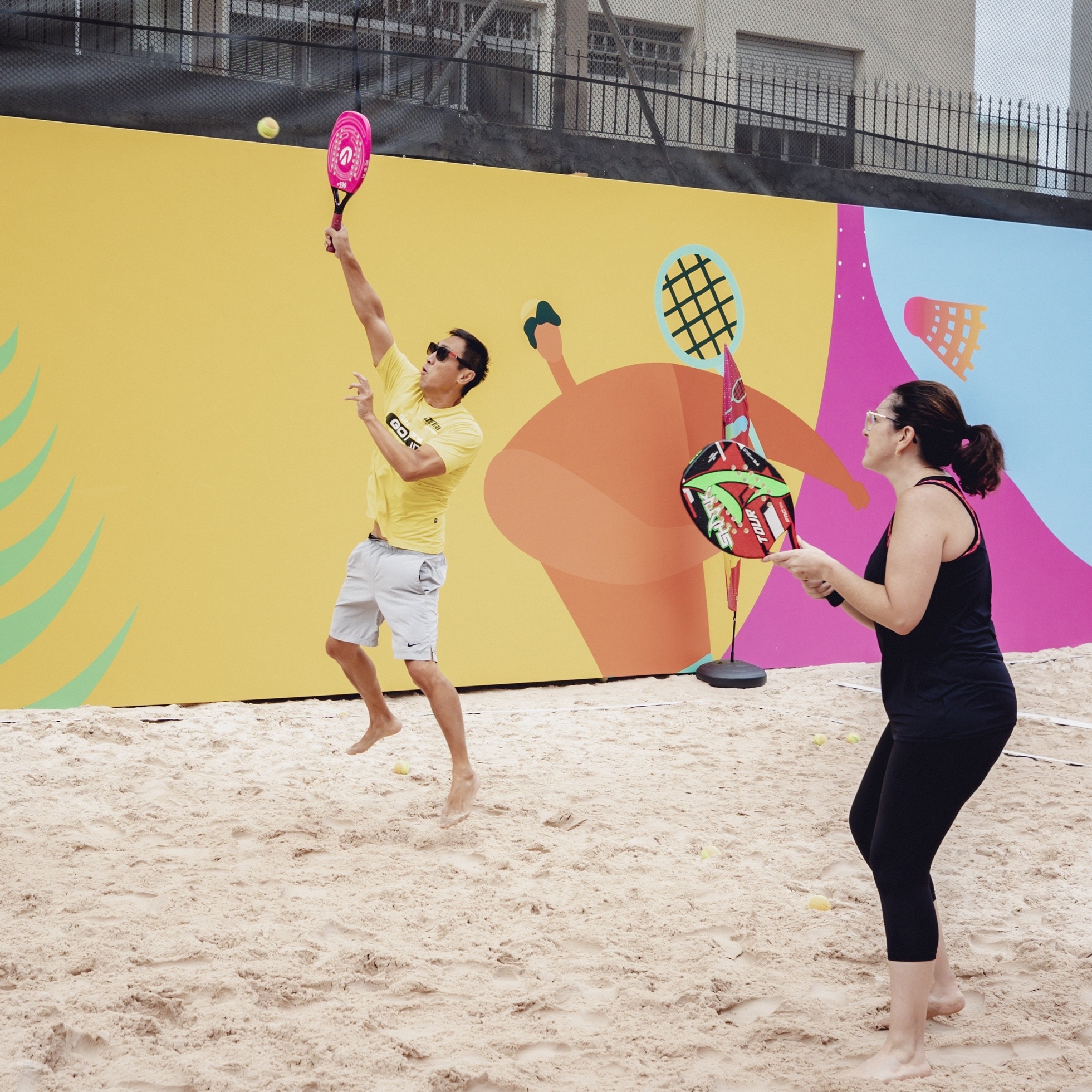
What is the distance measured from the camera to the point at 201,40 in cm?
504

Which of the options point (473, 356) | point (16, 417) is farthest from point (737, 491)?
point (16, 417)

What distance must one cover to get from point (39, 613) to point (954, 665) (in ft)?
13.5

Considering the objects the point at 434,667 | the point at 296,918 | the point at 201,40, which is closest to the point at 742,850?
the point at 434,667

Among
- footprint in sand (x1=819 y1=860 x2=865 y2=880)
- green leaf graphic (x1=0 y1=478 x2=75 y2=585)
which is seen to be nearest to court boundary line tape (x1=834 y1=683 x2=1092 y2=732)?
footprint in sand (x1=819 y1=860 x2=865 y2=880)

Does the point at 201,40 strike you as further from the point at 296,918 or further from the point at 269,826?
the point at 296,918

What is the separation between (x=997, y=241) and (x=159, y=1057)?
638cm

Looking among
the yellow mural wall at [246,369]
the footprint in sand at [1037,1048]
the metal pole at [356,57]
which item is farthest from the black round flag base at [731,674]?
the footprint in sand at [1037,1048]

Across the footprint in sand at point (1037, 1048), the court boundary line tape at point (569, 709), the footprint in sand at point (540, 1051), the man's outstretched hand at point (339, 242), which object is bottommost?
the court boundary line tape at point (569, 709)

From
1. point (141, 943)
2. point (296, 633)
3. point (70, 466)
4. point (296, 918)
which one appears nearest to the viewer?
point (141, 943)

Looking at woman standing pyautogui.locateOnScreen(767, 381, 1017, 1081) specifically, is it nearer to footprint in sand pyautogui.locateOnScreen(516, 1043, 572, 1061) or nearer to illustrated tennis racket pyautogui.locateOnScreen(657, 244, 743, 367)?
footprint in sand pyautogui.locateOnScreen(516, 1043, 572, 1061)

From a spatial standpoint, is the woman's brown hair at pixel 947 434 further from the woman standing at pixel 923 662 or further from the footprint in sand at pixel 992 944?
the footprint in sand at pixel 992 944

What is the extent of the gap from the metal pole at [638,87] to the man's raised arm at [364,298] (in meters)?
2.82

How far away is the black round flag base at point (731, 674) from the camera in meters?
5.88

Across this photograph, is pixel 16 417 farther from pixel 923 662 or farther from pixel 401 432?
pixel 923 662
